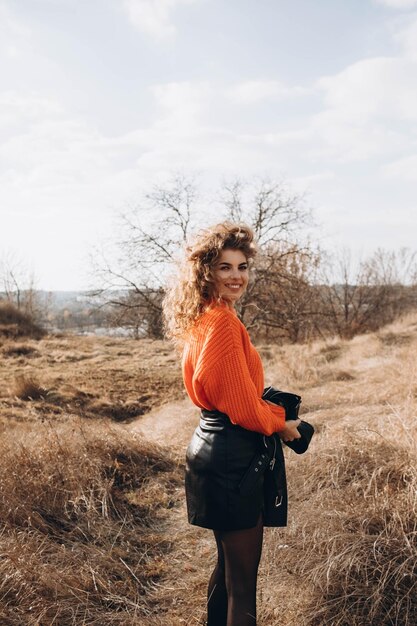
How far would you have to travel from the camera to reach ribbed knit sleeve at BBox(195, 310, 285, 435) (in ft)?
6.19

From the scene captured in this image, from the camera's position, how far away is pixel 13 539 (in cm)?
300

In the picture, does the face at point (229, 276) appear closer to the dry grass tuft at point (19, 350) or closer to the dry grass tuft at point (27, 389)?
the dry grass tuft at point (27, 389)

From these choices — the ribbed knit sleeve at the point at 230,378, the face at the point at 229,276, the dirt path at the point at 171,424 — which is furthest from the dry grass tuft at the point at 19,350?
the ribbed knit sleeve at the point at 230,378

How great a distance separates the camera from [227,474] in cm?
192

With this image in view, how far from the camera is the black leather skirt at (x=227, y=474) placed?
1.92 meters

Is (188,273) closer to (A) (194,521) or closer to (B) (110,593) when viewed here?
(A) (194,521)

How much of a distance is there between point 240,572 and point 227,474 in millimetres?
400

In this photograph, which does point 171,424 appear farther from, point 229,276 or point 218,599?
point 229,276

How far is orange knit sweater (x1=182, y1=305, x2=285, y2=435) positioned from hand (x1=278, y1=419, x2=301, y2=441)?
0.26ft

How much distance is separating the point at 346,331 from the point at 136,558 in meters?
20.1

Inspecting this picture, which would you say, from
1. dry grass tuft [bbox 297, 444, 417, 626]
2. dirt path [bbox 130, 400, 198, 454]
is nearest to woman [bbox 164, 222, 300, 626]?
dry grass tuft [bbox 297, 444, 417, 626]

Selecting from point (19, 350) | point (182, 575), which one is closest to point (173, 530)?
point (182, 575)

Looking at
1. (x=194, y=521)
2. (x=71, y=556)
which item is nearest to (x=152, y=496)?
(x=71, y=556)

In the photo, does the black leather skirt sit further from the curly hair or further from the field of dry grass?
the field of dry grass
